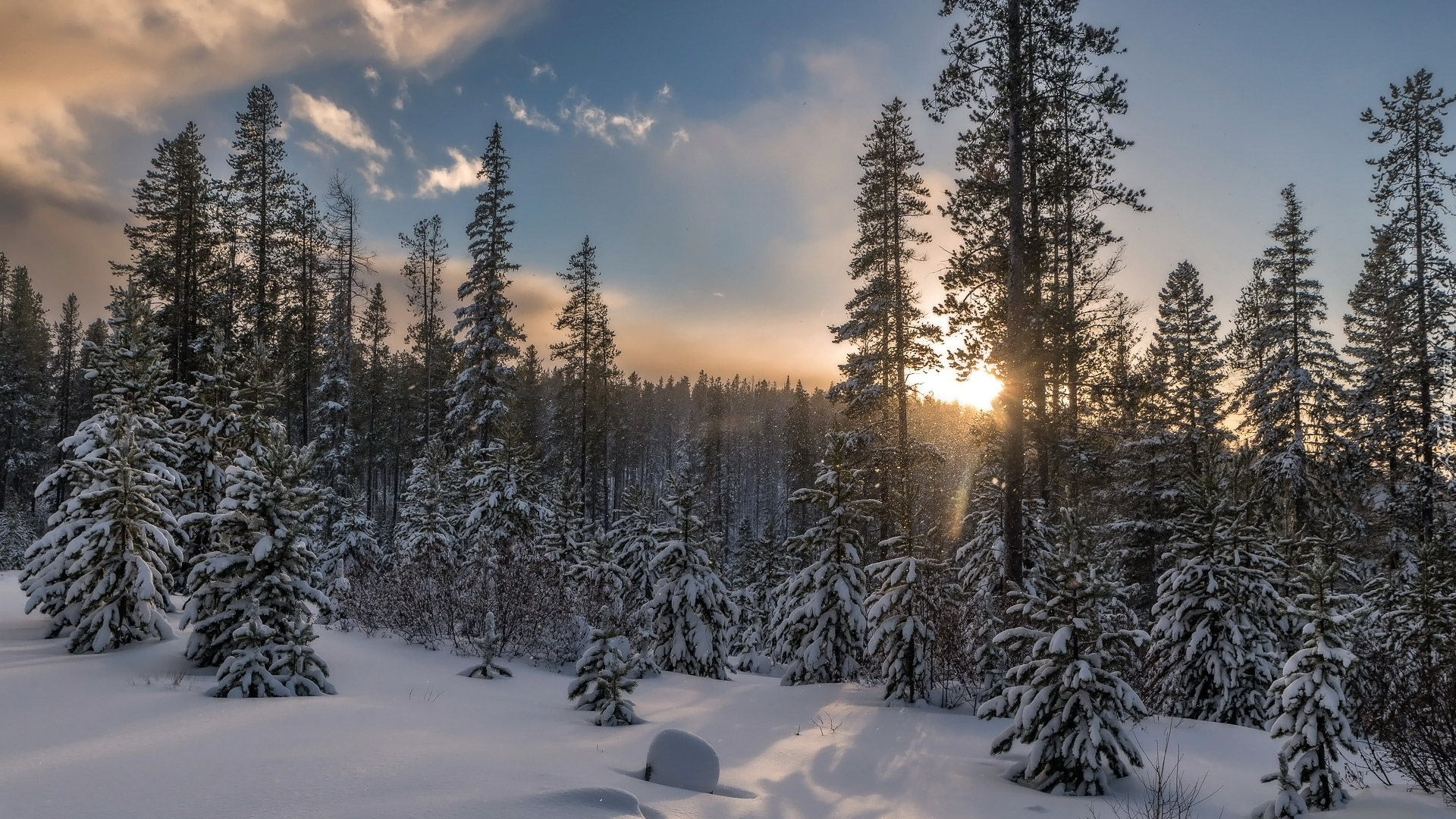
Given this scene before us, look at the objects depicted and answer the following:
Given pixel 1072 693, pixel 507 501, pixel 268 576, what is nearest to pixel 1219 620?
pixel 1072 693

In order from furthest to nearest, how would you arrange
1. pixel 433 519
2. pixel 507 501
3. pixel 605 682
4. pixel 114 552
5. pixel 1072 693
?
pixel 433 519
pixel 507 501
pixel 114 552
pixel 605 682
pixel 1072 693

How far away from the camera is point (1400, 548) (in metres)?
20.3

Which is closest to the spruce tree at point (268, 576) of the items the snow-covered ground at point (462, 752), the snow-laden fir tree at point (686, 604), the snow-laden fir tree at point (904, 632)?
the snow-covered ground at point (462, 752)

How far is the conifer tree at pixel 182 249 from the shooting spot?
22953 mm

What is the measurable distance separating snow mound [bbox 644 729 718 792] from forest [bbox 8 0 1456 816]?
256 centimetres

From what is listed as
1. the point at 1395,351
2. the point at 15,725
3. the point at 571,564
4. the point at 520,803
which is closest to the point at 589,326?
the point at 571,564

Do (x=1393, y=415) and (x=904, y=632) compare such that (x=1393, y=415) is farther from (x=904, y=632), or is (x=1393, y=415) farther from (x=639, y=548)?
(x=639, y=548)

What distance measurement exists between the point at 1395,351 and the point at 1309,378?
2878 millimetres

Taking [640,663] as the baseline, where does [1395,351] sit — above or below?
above

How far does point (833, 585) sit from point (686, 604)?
380 cm

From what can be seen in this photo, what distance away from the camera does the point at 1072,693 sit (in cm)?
652

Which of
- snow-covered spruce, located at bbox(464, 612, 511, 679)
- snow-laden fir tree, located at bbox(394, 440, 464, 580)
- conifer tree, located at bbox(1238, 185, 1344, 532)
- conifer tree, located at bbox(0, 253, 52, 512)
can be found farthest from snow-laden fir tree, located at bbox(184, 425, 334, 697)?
conifer tree, located at bbox(0, 253, 52, 512)

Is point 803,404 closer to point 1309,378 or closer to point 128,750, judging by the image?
point 1309,378

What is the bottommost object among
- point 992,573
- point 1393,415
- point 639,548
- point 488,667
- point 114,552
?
point 488,667
